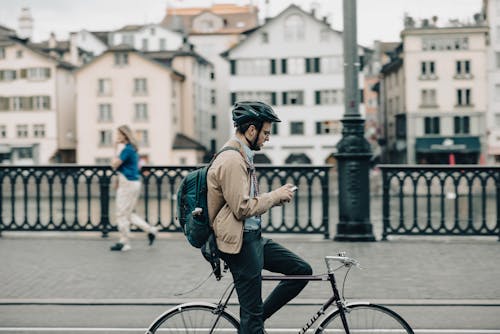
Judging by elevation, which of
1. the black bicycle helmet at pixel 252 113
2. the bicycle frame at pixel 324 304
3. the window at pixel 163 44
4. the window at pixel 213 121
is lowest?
the bicycle frame at pixel 324 304

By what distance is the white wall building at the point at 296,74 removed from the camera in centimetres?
7500

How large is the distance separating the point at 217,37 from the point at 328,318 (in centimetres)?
10096

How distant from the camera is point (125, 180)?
13.2 meters

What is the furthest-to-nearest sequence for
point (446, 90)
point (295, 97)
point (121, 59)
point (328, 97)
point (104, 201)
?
1. point (121, 59)
2. point (446, 90)
3. point (295, 97)
4. point (328, 97)
5. point (104, 201)

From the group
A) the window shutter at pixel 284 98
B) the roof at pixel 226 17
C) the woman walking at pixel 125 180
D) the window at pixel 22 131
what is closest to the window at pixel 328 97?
the window shutter at pixel 284 98

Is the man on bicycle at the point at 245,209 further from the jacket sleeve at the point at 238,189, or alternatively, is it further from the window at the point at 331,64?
the window at the point at 331,64

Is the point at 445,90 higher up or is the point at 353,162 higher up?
the point at 445,90

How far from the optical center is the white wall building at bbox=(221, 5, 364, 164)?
75.0 meters

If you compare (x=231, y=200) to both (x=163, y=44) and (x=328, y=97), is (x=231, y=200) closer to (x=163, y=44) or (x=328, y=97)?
(x=328, y=97)

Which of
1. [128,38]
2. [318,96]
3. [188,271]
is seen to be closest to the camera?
[188,271]

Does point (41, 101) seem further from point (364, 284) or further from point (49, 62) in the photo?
point (364, 284)

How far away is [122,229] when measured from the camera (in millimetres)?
13156

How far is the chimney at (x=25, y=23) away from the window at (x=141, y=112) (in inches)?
919

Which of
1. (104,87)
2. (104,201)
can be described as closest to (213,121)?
(104,87)
